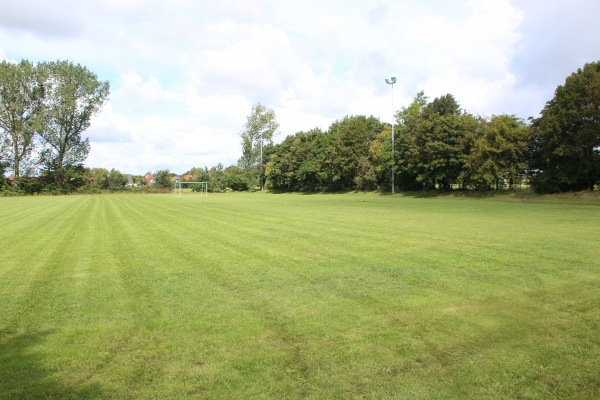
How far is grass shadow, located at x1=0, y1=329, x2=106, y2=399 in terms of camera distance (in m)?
3.45

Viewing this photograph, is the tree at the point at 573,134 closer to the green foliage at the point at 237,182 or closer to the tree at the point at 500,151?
the tree at the point at 500,151

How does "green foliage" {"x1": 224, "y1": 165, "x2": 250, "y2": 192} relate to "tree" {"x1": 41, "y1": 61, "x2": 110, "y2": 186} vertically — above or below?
below

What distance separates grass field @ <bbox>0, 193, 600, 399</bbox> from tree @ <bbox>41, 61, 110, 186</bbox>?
7168 cm

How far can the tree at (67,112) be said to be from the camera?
68.8 meters

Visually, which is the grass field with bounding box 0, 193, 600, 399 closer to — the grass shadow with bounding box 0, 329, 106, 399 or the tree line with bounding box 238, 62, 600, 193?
the grass shadow with bounding box 0, 329, 106, 399

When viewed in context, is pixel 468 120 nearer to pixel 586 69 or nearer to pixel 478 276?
pixel 586 69

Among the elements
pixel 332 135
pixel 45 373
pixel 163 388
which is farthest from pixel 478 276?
pixel 332 135

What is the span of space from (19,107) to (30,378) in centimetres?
7991

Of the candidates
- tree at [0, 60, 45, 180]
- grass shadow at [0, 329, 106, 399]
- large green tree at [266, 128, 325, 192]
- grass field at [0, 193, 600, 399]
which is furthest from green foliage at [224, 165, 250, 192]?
grass shadow at [0, 329, 106, 399]

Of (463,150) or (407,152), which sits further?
(407,152)

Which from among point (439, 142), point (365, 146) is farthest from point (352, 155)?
point (439, 142)

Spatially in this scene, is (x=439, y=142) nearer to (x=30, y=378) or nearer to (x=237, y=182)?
(x=30, y=378)

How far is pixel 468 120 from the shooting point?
141ft

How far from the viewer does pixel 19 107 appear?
6612 cm
